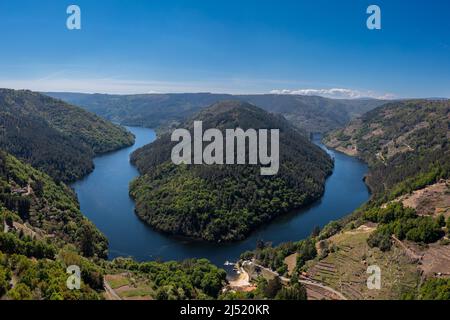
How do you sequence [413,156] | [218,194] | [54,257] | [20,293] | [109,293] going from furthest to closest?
[413,156] < [218,194] < [54,257] < [109,293] < [20,293]

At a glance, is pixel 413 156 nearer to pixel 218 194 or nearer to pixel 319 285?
pixel 218 194

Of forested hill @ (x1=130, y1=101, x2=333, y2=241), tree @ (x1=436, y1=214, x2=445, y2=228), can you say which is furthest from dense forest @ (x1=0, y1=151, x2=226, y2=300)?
tree @ (x1=436, y1=214, x2=445, y2=228)

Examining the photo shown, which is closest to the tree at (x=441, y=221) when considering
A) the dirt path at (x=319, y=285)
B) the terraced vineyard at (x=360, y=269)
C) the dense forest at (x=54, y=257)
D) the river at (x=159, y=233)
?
the terraced vineyard at (x=360, y=269)

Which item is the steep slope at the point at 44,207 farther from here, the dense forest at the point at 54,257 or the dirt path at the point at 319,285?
the dirt path at the point at 319,285

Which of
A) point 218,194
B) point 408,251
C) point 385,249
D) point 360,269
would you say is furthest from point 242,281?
point 218,194

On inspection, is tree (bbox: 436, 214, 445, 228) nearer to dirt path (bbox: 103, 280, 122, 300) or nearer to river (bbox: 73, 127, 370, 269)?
river (bbox: 73, 127, 370, 269)
